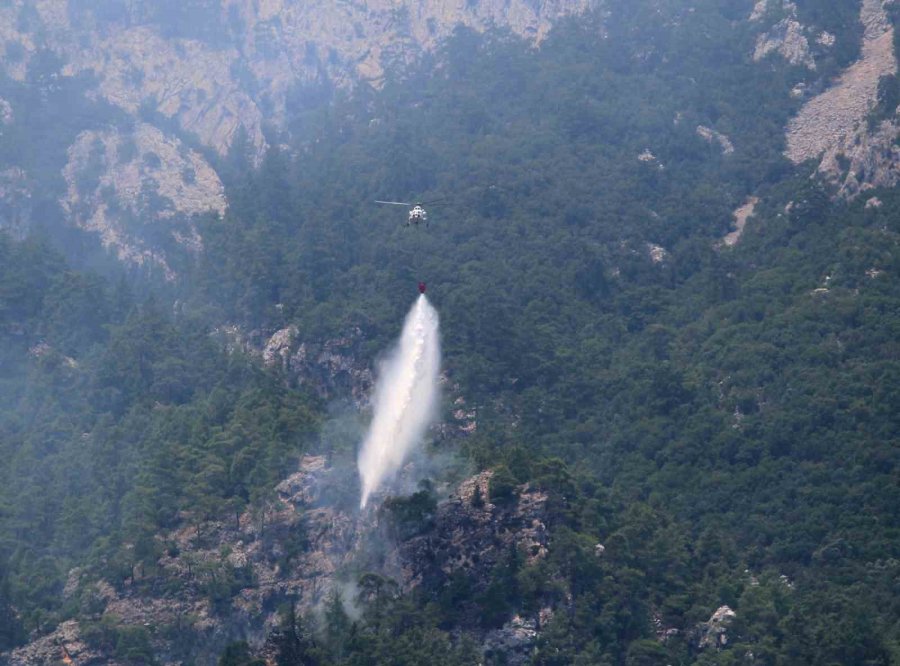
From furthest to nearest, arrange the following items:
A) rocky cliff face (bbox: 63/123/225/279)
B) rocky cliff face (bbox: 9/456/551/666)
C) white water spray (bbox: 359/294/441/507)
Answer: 1. rocky cliff face (bbox: 63/123/225/279)
2. white water spray (bbox: 359/294/441/507)
3. rocky cliff face (bbox: 9/456/551/666)

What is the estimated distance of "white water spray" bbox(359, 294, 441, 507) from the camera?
134 meters

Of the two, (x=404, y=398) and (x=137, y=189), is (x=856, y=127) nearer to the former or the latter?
(x=404, y=398)

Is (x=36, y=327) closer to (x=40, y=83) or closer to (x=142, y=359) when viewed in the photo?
(x=142, y=359)

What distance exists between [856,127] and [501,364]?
1526 inches

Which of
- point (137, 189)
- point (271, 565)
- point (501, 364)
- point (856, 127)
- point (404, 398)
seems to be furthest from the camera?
point (137, 189)

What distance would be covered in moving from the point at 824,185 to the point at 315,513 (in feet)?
174

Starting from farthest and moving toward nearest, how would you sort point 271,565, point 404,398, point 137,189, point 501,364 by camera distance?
point 137,189, point 501,364, point 404,398, point 271,565

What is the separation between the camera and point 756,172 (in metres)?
173

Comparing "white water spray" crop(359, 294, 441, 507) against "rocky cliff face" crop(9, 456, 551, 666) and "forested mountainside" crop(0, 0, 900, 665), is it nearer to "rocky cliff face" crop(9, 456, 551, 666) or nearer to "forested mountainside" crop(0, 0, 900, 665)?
"forested mountainside" crop(0, 0, 900, 665)

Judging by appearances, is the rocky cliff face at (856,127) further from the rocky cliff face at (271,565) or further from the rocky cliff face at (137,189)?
the rocky cliff face at (137,189)

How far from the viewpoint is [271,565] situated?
12950 cm

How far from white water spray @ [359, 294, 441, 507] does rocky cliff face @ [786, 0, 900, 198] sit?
3539 cm

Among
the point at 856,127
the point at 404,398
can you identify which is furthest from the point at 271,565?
the point at 856,127

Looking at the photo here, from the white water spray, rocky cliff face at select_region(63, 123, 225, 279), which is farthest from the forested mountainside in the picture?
the white water spray
